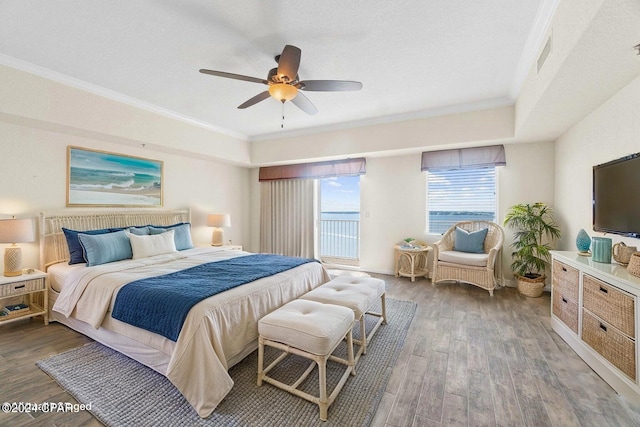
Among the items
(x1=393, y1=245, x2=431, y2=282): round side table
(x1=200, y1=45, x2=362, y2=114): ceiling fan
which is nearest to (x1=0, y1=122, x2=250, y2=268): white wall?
(x1=200, y1=45, x2=362, y2=114): ceiling fan

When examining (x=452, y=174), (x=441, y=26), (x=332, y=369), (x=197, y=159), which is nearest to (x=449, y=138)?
(x=452, y=174)

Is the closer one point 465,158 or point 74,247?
point 74,247

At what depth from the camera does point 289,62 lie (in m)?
2.12

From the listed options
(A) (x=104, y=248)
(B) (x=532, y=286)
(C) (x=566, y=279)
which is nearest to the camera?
(C) (x=566, y=279)

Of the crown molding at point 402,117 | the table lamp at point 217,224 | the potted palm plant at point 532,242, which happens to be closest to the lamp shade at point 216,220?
the table lamp at point 217,224

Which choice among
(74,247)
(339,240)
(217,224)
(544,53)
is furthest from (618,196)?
(74,247)

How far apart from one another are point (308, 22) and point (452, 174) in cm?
346

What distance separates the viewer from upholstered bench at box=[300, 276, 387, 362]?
2209 millimetres

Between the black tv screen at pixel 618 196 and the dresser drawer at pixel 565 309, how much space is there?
0.69 metres

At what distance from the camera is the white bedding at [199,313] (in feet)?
5.54

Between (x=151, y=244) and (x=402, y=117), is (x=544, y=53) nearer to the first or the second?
(x=402, y=117)

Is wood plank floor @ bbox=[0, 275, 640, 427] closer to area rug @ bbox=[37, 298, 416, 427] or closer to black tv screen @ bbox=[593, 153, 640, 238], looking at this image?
area rug @ bbox=[37, 298, 416, 427]

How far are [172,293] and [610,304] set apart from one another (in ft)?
10.0

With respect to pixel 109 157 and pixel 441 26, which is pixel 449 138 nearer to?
pixel 441 26
